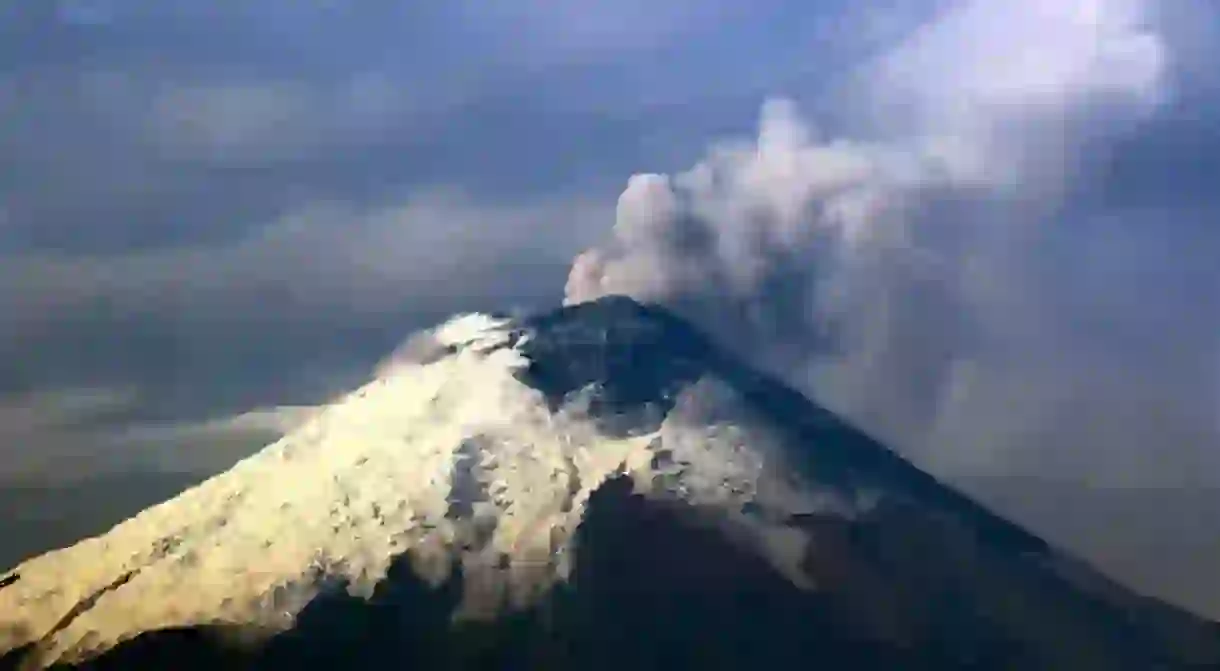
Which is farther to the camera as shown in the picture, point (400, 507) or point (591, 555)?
point (400, 507)

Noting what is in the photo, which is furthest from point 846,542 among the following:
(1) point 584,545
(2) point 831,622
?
(1) point 584,545

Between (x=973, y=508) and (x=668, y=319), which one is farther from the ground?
(x=668, y=319)

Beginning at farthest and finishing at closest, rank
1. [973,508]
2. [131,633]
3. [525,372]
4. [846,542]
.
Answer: [525,372], [973,508], [846,542], [131,633]

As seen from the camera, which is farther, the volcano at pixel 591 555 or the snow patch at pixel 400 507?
the snow patch at pixel 400 507

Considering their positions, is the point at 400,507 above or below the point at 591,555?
above

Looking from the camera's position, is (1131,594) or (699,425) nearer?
(1131,594)

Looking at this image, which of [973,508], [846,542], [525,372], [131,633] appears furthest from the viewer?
[525,372]

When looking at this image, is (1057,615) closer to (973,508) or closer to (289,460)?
(973,508)

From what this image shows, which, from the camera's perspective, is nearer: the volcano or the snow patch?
the volcano
